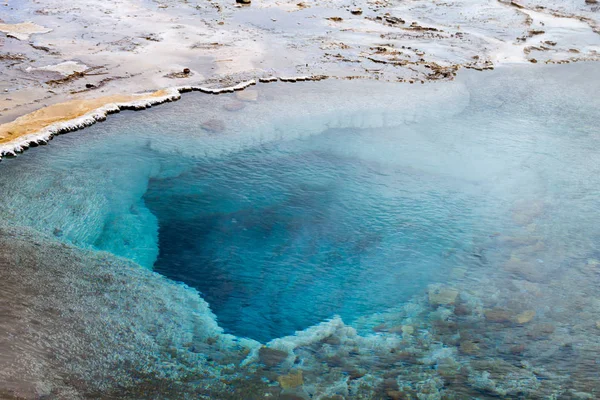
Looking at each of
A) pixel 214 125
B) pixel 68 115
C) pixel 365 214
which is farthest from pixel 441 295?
pixel 68 115

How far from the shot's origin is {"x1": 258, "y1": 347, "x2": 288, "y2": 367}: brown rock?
3.66 metres

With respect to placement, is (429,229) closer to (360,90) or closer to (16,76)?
(360,90)

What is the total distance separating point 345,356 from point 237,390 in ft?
2.72

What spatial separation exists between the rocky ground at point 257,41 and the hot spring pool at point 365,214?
3.66 ft

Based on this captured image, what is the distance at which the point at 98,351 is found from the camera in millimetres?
3500

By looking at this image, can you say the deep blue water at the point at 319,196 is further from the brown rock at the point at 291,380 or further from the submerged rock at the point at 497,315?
the brown rock at the point at 291,380

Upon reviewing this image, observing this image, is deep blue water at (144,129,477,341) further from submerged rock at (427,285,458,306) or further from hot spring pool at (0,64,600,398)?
submerged rock at (427,285,458,306)

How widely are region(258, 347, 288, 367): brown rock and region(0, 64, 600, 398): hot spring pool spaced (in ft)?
0.45

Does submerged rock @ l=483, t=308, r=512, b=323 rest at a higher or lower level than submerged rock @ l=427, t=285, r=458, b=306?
higher

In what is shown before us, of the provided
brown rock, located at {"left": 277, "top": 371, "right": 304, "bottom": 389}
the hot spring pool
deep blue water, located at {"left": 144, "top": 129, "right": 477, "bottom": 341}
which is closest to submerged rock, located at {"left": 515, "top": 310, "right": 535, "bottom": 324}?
the hot spring pool

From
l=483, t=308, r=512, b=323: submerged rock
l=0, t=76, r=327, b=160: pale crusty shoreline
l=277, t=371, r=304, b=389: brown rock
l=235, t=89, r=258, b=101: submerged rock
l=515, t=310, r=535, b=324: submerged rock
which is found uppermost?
l=235, t=89, r=258, b=101: submerged rock

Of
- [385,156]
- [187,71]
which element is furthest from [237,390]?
[187,71]

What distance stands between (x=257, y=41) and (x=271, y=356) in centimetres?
716

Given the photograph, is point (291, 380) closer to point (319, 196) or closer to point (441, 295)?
point (441, 295)
